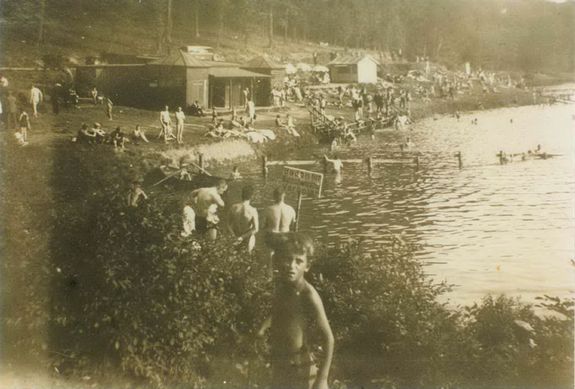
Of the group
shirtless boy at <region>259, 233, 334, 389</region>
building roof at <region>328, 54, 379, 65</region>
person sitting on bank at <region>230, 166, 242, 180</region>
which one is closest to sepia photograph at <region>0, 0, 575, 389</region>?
shirtless boy at <region>259, 233, 334, 389</region>

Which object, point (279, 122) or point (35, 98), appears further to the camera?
point (279, 122)

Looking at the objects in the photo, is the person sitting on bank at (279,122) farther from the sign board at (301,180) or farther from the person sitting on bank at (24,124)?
the person sitting on bank at (24,124)

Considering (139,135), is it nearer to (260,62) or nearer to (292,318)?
(260,62)

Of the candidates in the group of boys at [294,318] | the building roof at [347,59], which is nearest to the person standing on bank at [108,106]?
the group of boys at [294,318]

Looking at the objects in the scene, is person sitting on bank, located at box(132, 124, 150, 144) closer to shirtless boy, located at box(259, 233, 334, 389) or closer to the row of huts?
the row of huts

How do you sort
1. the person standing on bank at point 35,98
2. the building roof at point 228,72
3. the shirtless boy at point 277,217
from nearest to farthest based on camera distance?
1. the shirtless boy at point 277,217
2. the person standing on bank at point 35,98
3. the building roof at point 228,72

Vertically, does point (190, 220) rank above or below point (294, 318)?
above

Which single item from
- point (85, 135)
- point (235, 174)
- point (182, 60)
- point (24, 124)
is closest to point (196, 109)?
point (182, 60)
